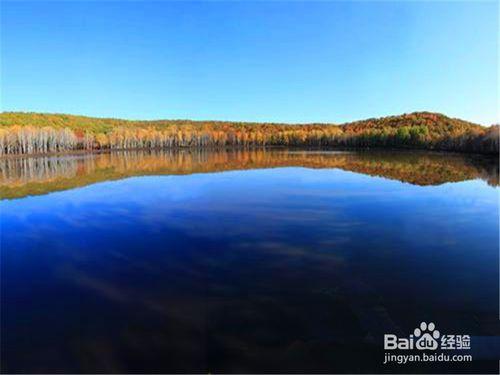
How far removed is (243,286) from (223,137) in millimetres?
146598

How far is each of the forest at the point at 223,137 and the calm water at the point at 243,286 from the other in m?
58.1

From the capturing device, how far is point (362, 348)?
20.8 ft

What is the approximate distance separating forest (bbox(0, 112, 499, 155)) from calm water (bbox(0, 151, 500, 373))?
191 ft

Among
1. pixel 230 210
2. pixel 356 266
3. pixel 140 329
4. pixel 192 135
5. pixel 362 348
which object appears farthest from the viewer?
pixel 192 135

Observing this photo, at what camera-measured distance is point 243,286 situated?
29.4ft

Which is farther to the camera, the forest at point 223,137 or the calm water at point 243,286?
the forest at point 223,137

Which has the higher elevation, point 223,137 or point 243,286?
point 223,137

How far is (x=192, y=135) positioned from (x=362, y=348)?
469 ft

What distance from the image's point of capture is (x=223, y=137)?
502 feet

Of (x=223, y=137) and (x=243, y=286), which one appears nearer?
(x=243, y=286)

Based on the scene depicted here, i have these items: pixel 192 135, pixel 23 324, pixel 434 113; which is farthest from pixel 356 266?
pixel 434 113

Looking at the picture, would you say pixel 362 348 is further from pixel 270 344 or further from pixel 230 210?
pixel 230 210

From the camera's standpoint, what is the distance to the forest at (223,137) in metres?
79.4

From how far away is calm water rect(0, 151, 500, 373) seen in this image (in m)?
6.34
